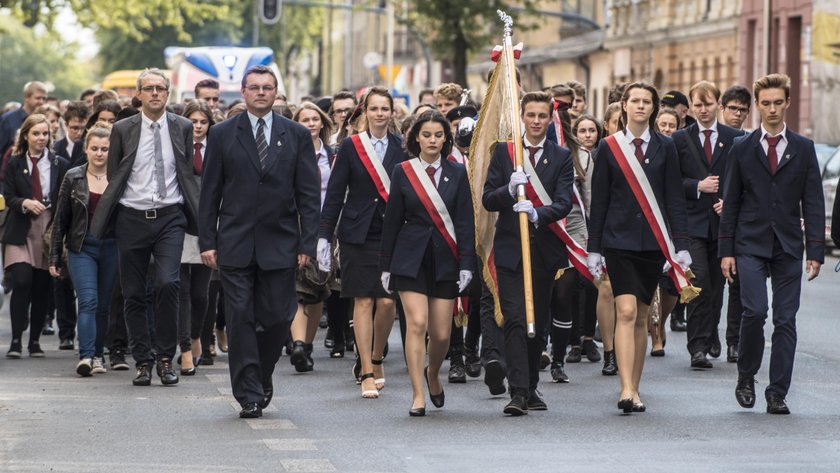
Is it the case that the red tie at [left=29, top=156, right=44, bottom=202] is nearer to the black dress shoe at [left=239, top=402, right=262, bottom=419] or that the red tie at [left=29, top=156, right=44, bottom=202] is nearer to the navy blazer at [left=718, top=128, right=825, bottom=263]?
the black dress shoe at [left=239, top=402, right=262, bottom=419]

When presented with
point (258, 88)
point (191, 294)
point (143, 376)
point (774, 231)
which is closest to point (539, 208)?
point (774, 231)

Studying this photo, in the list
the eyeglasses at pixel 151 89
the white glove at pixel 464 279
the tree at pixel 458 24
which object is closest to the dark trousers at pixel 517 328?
the white glove at pixel 464 279

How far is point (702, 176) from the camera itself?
14734 millimetres

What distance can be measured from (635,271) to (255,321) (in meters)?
2.16

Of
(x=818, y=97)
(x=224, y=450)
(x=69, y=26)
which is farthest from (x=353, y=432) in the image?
(x=69, y=26)

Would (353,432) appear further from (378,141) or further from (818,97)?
(818,97)

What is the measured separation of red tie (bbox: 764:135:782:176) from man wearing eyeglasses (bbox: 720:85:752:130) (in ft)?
8.40

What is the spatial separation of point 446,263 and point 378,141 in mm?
1770

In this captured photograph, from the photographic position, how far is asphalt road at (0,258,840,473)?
31.4ft

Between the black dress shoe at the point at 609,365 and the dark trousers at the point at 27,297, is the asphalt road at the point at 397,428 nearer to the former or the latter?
the black dress shoe at the point at 609,365

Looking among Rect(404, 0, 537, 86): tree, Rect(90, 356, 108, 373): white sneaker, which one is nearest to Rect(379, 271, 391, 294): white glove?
Rect(90, 356, 108, 373): white sneaker

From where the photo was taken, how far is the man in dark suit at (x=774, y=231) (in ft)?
37.8

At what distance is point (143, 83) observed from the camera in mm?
13047

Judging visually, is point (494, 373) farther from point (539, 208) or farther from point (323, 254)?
point (323, 254)
